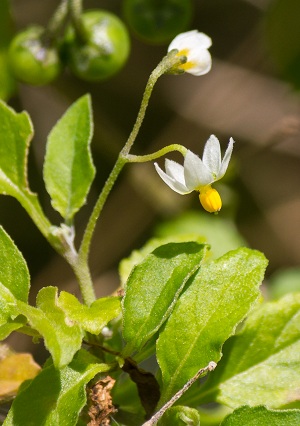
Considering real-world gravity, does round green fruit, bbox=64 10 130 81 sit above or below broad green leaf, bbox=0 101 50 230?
above

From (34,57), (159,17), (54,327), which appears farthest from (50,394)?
(159,17)

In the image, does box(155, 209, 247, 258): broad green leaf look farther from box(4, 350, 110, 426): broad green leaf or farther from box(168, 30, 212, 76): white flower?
box(4, 350, 110, 426): broad green leaf

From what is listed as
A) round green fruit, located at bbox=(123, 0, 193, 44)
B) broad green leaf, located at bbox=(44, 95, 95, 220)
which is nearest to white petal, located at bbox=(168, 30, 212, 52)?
broad green leaf, located at bbox=(44, 95, 95, 220)

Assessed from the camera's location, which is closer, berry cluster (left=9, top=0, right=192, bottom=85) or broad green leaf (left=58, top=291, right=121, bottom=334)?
broad green leaf (left=58, top=291, right=121, bottom=334)

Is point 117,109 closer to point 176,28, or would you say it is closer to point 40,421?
point 176,28

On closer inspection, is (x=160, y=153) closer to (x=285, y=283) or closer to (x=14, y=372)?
(x=14, y=372)

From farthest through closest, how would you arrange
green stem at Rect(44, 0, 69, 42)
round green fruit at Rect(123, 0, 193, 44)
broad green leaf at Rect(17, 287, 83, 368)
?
round green fruit at Rect(123, 0, 193, 44) → green stem at Rect(44, 0, 69, 42) → broad green leaf at Rect(17, 287, 83, 368)

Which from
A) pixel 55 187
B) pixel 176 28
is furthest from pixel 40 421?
pixel 176 28
